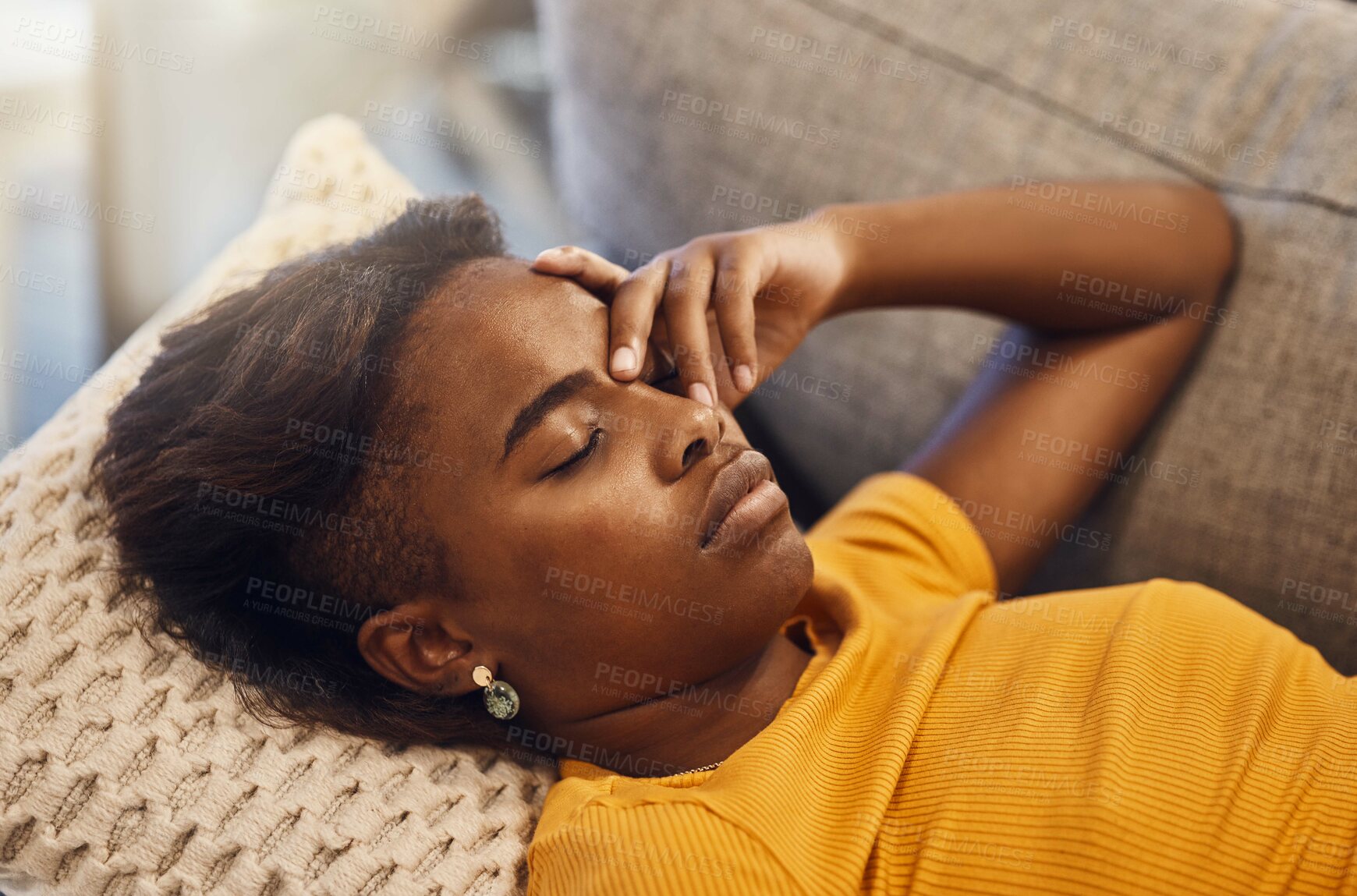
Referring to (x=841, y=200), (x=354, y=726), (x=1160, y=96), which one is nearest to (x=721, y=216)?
(x=841, y=200)

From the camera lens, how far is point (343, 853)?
0.91m

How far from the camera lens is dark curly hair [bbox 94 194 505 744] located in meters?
0.95

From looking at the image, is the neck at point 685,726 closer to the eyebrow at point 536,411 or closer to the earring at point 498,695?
the earring at point 498,695

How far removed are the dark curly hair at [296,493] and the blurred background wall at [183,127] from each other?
68 cm

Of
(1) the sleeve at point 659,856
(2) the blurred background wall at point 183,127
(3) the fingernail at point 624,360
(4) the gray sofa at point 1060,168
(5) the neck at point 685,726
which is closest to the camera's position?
(1) the sleeve at point 659,856

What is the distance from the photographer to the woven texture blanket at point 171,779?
0.89 m

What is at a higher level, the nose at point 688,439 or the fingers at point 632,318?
the fingers at point 632,318

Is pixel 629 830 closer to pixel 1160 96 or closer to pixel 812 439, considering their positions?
pixel 812 439

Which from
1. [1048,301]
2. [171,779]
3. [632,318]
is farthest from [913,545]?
[171,779]

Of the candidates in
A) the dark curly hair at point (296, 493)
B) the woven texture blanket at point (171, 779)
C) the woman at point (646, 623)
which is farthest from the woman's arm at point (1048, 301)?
the woven texture blanket at point (171, 779)

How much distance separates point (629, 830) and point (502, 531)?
29cm

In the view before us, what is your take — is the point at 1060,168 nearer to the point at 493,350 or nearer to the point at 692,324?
the point at 692,324

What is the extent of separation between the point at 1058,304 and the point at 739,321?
52 centimetres

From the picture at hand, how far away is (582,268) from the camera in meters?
1.01
